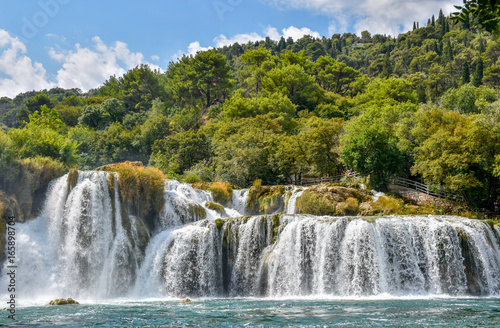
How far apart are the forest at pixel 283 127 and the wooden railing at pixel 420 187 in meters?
0.89

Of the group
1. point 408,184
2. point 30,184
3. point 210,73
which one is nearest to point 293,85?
point 210,73

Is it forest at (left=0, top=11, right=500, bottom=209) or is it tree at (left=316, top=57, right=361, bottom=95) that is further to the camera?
tree at (left=316, top=57, right=361, bottom=95)

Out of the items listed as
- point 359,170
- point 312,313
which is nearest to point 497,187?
point 359,170

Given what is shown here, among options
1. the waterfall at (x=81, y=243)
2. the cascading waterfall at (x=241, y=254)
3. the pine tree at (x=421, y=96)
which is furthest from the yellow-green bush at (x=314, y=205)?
the pine tree at (x=421, y=96)

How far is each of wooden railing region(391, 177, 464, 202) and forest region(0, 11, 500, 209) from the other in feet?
2.92

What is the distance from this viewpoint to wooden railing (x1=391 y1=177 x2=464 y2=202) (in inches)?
1250

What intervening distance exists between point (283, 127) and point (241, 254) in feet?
96.7

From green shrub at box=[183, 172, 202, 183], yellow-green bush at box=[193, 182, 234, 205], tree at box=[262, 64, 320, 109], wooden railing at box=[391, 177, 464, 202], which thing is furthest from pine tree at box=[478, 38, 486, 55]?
yellow-green bush at box=[193, 182, 234, 205]

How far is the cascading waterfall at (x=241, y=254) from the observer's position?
21.8m

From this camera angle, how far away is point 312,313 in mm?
15227

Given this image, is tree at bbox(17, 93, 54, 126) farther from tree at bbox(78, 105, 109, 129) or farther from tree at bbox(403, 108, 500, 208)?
tree at bbox(403, 108, 500, 208)

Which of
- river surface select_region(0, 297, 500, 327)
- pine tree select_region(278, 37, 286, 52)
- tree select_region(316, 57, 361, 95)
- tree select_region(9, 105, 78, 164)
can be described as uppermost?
pine tree select_region(278, 37, 286, 52)

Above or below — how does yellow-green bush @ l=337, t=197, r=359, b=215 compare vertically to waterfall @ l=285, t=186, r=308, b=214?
below

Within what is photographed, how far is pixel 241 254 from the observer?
24297mm
